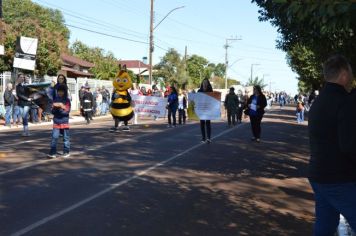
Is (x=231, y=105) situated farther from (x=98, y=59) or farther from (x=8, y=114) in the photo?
(x=98, y=59)

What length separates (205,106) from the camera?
16312mm

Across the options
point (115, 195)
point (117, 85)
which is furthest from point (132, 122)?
point (115, 195)

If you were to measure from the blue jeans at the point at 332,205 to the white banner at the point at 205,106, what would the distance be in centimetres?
1166

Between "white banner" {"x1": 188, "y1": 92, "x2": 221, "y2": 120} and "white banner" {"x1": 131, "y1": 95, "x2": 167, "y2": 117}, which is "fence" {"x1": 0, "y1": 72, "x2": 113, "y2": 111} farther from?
"white banner" {"x1": 188, "y1": 92, "x2": 221, "y2": 120}

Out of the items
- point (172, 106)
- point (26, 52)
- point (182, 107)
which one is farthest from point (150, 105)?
point (26, 52)

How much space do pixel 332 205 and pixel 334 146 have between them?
0.45 metres

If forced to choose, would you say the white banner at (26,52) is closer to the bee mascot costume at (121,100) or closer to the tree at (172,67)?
the bee mascot costume at (121,100)

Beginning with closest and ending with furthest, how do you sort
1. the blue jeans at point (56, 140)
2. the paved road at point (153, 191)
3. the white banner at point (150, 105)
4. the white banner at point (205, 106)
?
1. the paved road at point (153, 191)
2. the blue jeans at point (56, 140)
3. the white banner at point (205, 106)
4. the white banner at point (150, 105)

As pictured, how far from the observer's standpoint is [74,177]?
9.51m

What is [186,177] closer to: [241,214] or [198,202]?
[198,202]

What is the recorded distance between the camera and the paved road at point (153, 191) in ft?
21.2

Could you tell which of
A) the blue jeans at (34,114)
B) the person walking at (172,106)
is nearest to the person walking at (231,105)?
the person walking at (172,106)

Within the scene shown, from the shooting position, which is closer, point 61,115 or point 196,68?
point 61,115

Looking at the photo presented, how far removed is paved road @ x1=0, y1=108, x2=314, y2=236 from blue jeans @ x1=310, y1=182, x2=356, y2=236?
6.70 ft
